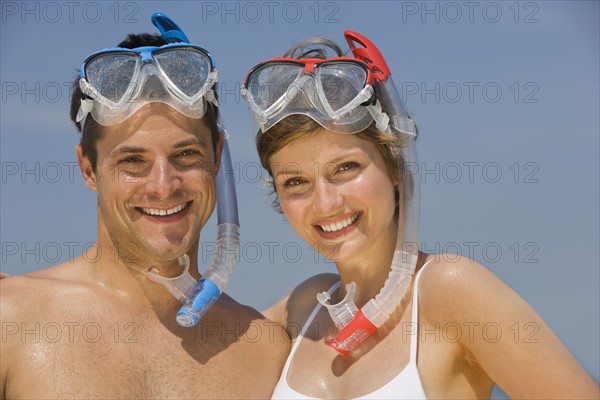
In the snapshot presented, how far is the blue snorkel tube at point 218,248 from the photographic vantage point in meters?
3.87

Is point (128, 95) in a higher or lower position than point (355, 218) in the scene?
higher

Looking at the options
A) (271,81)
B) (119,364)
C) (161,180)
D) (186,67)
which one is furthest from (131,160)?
(119,364)

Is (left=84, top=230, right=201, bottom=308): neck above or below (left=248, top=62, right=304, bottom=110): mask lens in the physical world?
below

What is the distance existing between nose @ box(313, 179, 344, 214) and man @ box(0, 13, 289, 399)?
30.0 inches

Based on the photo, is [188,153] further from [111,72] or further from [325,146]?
[325,146]

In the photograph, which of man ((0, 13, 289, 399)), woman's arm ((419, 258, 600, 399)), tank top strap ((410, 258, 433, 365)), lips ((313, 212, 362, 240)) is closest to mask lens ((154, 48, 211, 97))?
man ((0, 13, 289, 399))

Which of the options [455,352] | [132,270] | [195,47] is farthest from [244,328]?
[195,47]

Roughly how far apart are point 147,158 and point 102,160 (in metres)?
0.28

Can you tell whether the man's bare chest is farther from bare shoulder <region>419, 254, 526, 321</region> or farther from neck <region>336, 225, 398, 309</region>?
bare shoulder <region>419, 254, 526, 321</region>

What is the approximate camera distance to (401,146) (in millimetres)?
3842

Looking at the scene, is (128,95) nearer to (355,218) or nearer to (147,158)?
(147,158)

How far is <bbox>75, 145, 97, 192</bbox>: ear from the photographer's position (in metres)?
4.20

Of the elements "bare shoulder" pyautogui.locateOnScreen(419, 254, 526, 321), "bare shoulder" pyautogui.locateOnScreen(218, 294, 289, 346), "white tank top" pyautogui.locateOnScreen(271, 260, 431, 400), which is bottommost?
"bare shoulder" pyautogui.locateOnScreen(218, 294, 289, 346)

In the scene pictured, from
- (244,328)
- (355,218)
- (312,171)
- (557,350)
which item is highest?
(312,171)
